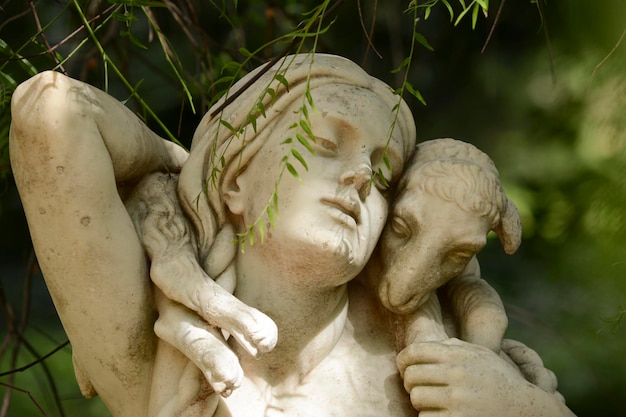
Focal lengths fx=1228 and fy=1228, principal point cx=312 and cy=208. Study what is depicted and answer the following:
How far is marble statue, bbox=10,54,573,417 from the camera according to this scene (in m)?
1.78

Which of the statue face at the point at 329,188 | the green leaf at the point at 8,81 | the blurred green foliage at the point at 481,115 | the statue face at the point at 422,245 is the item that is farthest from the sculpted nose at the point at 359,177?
the blurred green foliage at the point at 481,115

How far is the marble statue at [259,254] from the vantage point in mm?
1775

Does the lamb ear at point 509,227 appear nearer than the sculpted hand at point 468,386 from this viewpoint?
No

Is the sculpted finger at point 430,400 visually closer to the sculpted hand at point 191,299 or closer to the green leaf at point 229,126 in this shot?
the sculpted hand at point 191,299

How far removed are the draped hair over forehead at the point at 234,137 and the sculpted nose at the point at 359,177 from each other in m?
0.13

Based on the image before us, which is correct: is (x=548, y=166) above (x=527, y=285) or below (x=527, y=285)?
above

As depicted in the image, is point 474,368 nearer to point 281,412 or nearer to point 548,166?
point 281,412

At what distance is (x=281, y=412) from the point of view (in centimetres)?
192

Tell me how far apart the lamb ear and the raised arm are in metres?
0.58

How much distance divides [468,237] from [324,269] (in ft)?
0.79

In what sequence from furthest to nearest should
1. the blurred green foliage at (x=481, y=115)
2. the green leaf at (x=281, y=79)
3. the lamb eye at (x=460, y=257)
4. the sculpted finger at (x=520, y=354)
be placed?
the blurred green foliage at (x=481, y=115), the sculpted finger at (x=520, y=354), the lamb eye at (x=460, y=257), the green leaf at (x=281, y=79)

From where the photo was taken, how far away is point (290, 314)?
1.92 metres

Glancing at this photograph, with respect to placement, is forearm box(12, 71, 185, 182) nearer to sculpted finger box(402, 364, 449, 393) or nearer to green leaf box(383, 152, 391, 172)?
green leaf box(383, 152, 391, 172)

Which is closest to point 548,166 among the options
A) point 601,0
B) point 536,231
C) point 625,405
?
point 536,231
